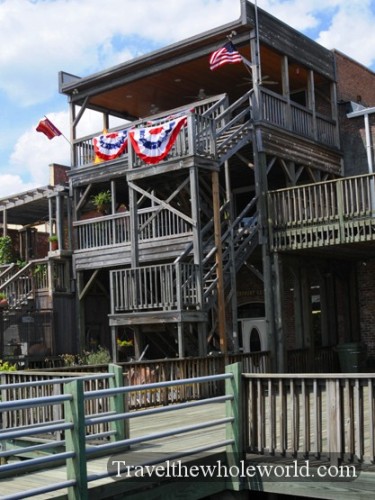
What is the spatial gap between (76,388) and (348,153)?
1765 cm

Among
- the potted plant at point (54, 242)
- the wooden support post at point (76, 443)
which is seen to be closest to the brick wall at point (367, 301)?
the potted plant at point (54, 242)

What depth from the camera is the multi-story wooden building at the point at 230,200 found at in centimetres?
1741

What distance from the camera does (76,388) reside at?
658 cm

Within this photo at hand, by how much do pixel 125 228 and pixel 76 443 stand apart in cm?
1460

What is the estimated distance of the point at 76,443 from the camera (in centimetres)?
657

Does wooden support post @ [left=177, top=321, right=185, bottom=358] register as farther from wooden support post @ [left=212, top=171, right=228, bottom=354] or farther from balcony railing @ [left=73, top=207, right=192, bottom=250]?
balcony railing @ [left=73, top=207, right=192, bottom=250]

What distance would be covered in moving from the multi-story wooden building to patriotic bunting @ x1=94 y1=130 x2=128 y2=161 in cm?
4

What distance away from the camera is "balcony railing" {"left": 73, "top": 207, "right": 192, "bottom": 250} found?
19.5 meters

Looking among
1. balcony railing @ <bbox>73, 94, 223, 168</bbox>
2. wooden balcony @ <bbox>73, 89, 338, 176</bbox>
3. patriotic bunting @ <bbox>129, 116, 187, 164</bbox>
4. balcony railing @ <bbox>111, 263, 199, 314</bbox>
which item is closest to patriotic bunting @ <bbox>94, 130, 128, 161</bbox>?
wooden balcony @ <bbox>73, 89, 338, 176</bbox>

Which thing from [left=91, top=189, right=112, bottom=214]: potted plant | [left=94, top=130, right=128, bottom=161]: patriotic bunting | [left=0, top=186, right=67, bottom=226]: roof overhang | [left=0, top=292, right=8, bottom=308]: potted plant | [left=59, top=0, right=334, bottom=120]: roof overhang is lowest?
[left=0, top=292, right=8, bottom=308]: potted plant

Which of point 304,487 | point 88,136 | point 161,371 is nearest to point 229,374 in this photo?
point 304,487

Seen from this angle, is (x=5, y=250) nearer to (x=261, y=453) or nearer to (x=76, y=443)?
(x=261, y=453)

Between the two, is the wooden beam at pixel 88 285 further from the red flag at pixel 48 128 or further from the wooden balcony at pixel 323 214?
the wooden balcony at pixel 323 214

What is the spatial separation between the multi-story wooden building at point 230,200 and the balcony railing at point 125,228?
5 centimetres
